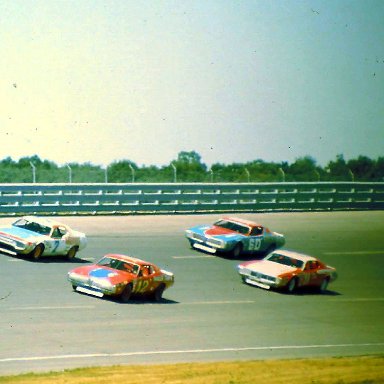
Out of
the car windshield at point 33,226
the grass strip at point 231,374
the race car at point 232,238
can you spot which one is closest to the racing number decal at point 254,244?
the race car at point 232,238

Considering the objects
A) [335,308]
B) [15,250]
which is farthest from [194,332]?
[15,250]

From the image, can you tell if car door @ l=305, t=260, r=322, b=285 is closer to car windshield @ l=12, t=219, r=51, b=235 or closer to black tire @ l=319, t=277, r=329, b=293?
black tire @ l=319, t=277, r=329, b=293

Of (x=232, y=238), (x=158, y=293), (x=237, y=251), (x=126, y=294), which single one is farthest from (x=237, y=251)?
(x=126, y=294)

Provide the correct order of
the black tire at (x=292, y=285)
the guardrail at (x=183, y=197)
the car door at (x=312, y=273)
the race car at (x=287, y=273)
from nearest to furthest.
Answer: the race car at (x=287, y=273) < the black tire at (x=292, y=285) < the car door at (x=312, y=273) < the guardrail at (x=183, y=197)

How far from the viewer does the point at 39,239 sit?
2472 centimetres

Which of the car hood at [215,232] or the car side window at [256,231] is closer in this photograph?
the car hood at [215,232]

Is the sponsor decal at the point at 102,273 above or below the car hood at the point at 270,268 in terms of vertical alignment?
above

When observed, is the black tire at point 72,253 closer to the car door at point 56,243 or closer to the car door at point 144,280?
the car door at point 56,243

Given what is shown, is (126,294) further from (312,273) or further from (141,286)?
(312,273)

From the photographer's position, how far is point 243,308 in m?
21.1

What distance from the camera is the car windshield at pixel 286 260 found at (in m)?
24.2

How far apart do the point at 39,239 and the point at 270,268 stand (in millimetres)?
6100

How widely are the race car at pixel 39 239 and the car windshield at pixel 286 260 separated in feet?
17.3

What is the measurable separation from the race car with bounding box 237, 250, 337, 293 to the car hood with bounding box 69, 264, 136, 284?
13.0ft
